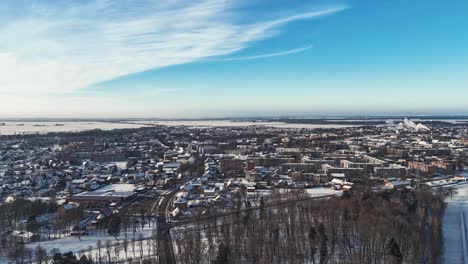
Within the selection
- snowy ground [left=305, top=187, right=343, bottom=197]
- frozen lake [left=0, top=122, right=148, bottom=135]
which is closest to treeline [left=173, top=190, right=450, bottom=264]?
snowy ground [left=305, top=187, right=343, bottom=197]

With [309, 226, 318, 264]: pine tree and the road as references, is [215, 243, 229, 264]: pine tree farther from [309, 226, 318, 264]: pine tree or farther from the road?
[309, 226, 318, 264]: pine tree

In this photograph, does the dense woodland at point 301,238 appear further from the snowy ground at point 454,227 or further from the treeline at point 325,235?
the snowy ground at point 454,227

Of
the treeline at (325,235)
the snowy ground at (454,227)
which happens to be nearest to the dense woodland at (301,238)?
the treeline at (325,235)

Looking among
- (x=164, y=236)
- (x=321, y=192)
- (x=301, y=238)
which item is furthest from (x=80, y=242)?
(x=321, y=192)

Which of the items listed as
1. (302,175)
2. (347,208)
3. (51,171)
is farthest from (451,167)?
(51,171)

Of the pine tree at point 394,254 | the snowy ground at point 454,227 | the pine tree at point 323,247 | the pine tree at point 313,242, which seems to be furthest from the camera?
the snowy ground at point 454,227

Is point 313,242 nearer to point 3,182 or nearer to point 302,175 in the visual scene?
point 302,175
